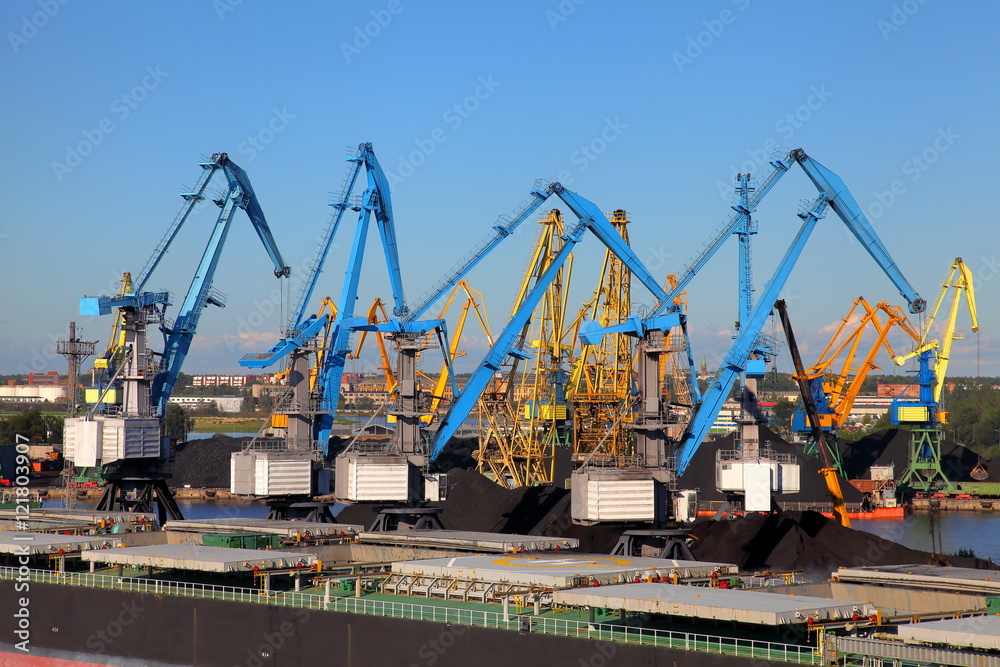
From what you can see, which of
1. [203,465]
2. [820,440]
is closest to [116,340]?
[203,465]

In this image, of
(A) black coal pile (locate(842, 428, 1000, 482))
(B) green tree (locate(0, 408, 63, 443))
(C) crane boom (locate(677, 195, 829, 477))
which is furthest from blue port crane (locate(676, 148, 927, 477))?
(B) green tree (locate(0, 408, 63, 443))

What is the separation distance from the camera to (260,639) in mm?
40625

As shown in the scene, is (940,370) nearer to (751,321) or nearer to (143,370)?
(751,321)

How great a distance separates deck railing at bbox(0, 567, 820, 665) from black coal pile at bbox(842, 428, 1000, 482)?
95.9m

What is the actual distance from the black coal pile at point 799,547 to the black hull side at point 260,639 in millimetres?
26621

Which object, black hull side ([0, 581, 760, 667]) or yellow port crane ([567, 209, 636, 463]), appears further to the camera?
yellow port crane ([567, 209, 636, 463])

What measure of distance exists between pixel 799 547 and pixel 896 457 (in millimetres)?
72527

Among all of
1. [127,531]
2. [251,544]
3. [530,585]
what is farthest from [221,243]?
[530,585]

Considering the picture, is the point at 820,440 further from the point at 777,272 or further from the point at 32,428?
the point at 32,428

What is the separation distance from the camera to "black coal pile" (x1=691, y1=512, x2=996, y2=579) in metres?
59.6

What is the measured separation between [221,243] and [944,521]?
7084 cm

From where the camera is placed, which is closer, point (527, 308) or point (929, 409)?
point (527, 308)

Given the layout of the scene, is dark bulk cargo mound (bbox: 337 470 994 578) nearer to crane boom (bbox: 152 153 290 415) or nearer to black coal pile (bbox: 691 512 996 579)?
black coal pile (bbox: 691 512 996 579)

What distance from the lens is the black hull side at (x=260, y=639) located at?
3379 centimetres
